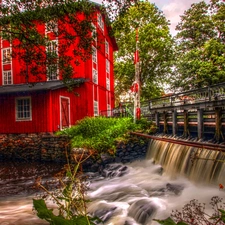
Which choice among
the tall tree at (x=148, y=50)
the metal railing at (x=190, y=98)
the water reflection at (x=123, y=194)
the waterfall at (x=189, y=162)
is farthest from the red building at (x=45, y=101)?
the tall tree at (x=148, y=50)

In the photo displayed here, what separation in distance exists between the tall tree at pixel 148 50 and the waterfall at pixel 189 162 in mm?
22143

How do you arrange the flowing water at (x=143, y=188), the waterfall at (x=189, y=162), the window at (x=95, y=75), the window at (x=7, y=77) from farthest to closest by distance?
1. the window at (x=7, y=77)
2. the window at (x=95, y=75)
3. the waterfall at (x=189, y=162)
4. the flowing water at (x=143, y=188)

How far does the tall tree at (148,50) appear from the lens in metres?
33.1

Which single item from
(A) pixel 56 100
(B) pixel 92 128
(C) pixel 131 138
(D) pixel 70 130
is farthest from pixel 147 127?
(A) pixel 56 100

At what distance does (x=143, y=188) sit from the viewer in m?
9.22

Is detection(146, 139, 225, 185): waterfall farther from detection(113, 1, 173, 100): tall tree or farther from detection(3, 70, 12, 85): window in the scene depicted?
detection(113, 1, 173, 100): tall tree

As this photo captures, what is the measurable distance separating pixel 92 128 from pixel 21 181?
5.95 meters

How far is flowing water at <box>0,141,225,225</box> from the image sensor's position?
6680 mm

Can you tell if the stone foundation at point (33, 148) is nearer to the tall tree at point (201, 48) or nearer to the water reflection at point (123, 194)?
the water reflection at point (123, 194)

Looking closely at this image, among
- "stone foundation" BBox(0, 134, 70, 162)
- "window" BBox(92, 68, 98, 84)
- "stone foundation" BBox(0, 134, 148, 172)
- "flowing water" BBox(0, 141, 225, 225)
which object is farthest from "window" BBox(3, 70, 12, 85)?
"flowing water" BBox(0, 141, 225, 225)

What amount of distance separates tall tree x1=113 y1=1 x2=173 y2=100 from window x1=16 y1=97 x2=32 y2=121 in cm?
1871

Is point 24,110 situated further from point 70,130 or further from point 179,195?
point 179,195

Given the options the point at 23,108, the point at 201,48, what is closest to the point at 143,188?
the point at 23,108

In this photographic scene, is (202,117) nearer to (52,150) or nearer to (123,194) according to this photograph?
(123,194)
